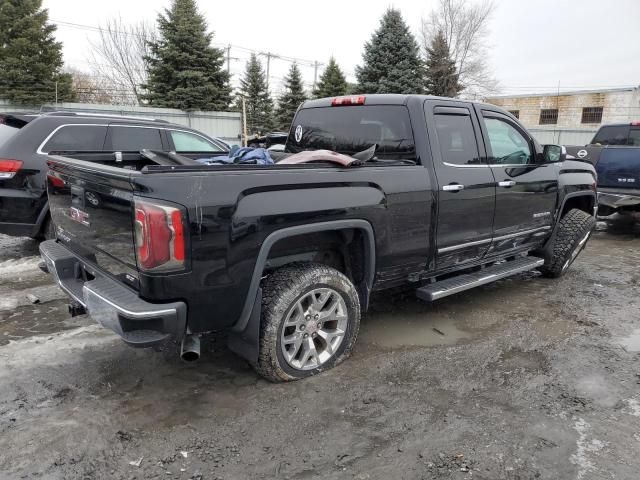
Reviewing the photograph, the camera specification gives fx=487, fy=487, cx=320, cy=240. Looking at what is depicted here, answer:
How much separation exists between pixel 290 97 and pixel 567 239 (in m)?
27.7

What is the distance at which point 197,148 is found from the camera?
720cm

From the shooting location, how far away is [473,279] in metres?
4.30

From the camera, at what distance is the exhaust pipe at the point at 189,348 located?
2797 millimetres

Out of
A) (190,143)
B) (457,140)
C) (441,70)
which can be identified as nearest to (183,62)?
(441,70)

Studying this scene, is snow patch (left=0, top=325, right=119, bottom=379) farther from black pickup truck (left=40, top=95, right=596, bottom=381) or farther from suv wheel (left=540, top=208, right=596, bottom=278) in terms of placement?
suv wheel (left=540, top=208, right=596, bottom=278)

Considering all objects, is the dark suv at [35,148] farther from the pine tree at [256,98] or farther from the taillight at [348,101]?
the pine tree at [256,98]

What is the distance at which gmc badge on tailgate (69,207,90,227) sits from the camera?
10.2ft

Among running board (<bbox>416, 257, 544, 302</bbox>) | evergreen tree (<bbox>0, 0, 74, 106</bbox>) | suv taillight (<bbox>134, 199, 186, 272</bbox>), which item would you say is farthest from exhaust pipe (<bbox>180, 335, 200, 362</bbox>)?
evergreen tree (<bbox>0, 0, 74, 106</bbox>)

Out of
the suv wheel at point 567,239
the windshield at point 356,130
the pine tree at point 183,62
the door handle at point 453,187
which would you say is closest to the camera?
the door handle at point 453,187

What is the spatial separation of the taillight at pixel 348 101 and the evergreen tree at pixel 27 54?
22.5 m

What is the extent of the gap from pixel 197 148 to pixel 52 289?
10.0 ft

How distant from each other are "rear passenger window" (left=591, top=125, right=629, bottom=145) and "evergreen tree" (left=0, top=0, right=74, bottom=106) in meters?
22.3

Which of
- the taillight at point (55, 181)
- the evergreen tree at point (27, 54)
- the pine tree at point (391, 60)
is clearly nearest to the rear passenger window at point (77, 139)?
the taillight at point (55, 181)

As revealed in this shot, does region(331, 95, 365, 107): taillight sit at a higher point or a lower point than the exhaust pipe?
higher
